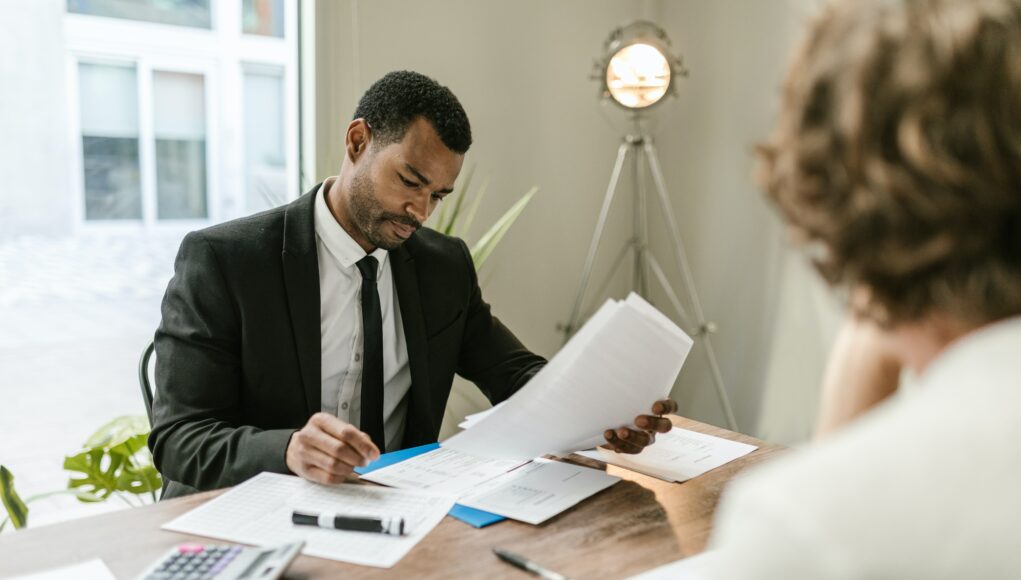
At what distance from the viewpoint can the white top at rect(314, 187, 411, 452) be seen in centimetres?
168

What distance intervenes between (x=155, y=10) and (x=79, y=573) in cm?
209

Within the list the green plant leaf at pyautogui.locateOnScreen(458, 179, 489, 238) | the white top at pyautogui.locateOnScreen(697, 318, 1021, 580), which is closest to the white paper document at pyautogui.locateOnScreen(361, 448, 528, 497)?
the white top at pyautogui.locateOnScreen(697, 318, 1021, 580)

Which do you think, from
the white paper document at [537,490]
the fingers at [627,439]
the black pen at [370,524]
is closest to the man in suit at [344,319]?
the fingers at [627,439]

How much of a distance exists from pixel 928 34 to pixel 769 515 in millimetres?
286

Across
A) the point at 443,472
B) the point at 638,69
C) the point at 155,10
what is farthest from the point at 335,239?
the point at 638,69

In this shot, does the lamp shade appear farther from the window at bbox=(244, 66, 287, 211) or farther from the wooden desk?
the wooden desk

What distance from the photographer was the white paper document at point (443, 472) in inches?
50.3

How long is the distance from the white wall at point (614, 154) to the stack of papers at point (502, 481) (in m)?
1.77

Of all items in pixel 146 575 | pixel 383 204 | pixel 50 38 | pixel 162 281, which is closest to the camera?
pixel 146 575

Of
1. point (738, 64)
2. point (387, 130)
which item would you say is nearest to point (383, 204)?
point (387, 130)

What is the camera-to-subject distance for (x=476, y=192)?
10.4 ft

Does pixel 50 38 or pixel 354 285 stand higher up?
pixel 50 38

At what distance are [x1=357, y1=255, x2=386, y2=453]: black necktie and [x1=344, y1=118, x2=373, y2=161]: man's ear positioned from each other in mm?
232

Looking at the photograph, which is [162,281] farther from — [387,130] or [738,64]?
[738,64]
